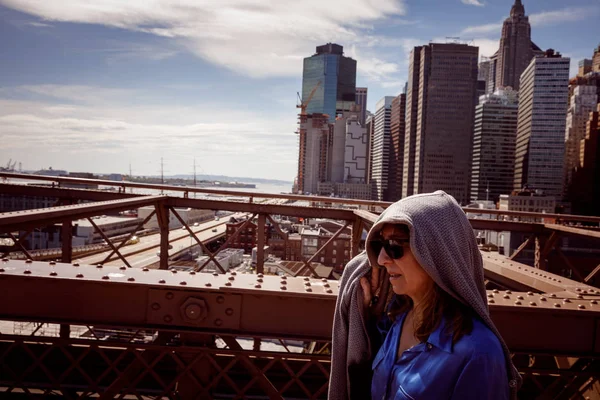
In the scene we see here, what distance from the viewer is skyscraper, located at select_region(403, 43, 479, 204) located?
477 feet

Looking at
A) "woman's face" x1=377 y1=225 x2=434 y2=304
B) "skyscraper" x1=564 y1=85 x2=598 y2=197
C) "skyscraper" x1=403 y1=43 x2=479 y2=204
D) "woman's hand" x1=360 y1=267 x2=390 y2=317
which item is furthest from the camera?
"skyscraper" x1=564 y1=85 x2=598 y2=197

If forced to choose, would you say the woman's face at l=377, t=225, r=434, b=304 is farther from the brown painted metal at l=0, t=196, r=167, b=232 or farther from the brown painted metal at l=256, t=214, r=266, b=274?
the brown painted metal at l=256, t=214, r=266, b=274

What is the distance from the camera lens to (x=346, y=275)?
193 cm

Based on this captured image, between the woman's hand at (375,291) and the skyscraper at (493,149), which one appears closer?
the woman's hand at (375,291)

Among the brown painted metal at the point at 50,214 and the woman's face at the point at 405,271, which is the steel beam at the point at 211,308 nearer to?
the woman's face at the point at 405,271

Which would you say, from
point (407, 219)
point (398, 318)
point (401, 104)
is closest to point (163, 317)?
point (398, 318)

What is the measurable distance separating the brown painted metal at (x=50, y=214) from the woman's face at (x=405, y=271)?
3223 millimetres

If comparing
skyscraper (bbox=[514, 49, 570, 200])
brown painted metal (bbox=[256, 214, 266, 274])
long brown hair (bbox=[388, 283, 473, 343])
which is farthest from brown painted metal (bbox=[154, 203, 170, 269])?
skyscraper (bbox=[514, 49, 570, 200])

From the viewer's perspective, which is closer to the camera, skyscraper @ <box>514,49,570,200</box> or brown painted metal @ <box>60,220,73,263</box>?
brown painted metal @ <box>60,220,73,263</box>

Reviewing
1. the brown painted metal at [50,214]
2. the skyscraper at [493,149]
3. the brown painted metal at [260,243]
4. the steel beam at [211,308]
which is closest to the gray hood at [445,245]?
the steel beam at [211,308]

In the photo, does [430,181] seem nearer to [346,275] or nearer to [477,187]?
[477,187]

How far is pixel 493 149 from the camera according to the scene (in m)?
149

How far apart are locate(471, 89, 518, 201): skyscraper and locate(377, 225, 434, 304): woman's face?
153067 millimetres

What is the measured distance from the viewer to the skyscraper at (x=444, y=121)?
14525cm
